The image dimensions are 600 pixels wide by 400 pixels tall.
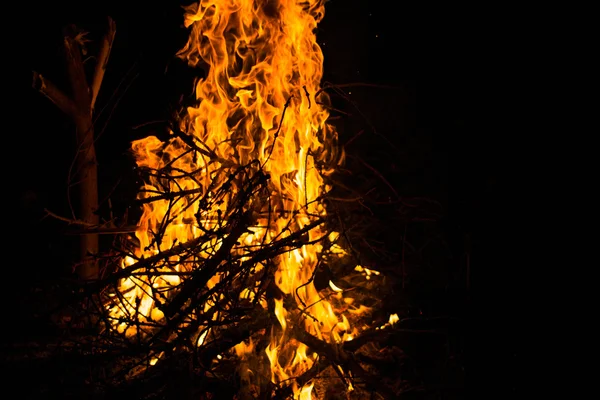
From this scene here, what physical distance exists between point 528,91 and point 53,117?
15.1 feet

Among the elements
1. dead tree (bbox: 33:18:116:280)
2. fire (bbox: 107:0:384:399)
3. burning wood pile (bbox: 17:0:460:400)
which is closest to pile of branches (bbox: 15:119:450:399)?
burning wood pile (bbox: 17:0:460:400)

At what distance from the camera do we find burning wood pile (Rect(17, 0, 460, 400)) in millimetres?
3166

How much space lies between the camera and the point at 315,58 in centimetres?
395

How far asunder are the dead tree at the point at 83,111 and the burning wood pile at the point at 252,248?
1.51ft

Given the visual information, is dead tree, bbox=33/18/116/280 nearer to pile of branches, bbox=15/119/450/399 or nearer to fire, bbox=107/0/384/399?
fire, bbox=107/0/384/399

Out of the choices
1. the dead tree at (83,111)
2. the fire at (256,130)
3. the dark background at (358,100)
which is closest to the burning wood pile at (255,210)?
the fire at (256,130)

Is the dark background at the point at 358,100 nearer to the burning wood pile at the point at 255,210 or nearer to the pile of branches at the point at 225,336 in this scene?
the burning wood pile at the point at 255,210

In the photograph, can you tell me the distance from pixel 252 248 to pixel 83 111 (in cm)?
177

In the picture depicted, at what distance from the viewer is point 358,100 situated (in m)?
5.39

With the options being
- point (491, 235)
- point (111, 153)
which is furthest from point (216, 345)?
point (111, 153)

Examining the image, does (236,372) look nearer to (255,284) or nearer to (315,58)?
(255,284)

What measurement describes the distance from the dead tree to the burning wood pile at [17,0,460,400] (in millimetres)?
460

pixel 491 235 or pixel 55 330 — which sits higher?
pixel 491 235

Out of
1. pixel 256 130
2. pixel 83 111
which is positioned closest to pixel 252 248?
pixel 256 130
